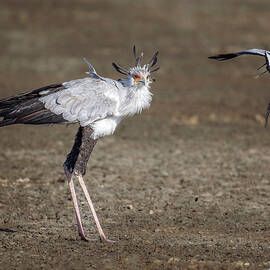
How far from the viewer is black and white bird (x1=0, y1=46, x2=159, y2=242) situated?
649 cm

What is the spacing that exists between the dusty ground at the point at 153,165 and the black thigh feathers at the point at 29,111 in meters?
1.29

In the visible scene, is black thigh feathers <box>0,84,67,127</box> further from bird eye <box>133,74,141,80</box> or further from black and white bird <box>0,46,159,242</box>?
bird eye <box>133,74,141,80</box>

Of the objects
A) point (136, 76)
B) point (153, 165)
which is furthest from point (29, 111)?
point (153, 165)

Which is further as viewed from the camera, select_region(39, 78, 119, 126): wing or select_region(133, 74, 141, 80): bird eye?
select_region(133, 74, 141, 80): bird eye

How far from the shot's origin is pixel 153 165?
10.1 m

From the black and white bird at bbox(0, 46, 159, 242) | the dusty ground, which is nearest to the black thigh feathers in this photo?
the black and white bird at bbox(0, 46, 159, 242)

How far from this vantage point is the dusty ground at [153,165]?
6.14 meters

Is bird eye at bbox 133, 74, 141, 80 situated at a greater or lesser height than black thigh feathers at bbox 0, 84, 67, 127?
greater

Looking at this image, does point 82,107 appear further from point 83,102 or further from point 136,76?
point 136,76

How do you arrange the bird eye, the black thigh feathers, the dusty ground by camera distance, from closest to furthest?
the dusty ground, the black thigh feathers, the bird eye

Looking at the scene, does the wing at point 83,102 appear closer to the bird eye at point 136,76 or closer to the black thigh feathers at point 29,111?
the black thigh feathers at point 29,111

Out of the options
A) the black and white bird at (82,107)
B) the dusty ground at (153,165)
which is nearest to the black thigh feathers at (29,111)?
the black and white bird at (82,107)

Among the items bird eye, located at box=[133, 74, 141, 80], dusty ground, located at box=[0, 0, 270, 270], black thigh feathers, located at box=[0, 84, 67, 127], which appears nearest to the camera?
dusty ground, located at box=[0, 0, 270, 270]

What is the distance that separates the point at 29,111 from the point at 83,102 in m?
0.60
